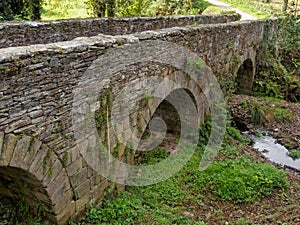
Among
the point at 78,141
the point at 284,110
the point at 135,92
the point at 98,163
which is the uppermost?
the point at 135,92

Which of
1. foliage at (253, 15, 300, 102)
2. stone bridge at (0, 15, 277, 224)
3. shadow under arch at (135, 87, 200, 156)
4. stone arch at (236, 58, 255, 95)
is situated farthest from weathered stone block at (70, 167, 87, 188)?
foliage at (253, 15, 300, 102)

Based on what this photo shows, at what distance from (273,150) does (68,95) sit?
7.35 metres

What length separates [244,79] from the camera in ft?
50.0

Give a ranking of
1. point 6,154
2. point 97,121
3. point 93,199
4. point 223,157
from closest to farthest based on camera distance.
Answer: point 6,154 < point 97,121 < point 93,199 < point 223,157

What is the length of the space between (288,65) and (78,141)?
14323 mm

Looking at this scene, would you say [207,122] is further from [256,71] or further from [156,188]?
[256,71]

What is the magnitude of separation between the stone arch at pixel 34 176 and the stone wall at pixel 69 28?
Answer: 293 centimetres

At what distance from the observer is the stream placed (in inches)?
371

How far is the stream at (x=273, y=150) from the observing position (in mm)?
9422

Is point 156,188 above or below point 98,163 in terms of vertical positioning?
below

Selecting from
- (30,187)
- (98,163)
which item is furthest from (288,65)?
(30,187)

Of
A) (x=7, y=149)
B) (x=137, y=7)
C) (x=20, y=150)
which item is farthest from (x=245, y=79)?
(x=7, y=149)

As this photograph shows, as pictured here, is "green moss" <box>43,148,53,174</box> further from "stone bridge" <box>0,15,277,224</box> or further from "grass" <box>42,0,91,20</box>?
"grass" <box>42,0,91,20</box>

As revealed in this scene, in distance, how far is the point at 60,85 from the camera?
4.48m
